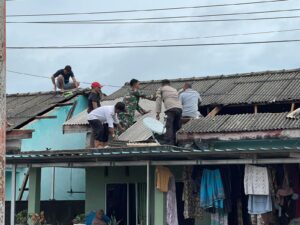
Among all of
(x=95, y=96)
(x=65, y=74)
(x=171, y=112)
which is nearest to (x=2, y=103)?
(x=171, y=112)

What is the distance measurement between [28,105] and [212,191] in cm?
886

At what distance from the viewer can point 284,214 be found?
15688 mm

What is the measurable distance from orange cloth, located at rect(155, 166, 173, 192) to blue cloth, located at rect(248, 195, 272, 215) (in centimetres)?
195

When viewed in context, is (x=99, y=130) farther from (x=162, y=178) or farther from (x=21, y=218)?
(x=21, y=218)

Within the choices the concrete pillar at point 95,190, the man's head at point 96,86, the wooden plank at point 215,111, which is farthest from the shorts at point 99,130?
the wooden plank at point 215,111

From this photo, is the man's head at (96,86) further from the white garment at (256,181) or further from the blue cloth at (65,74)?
the white garment at (256,181)

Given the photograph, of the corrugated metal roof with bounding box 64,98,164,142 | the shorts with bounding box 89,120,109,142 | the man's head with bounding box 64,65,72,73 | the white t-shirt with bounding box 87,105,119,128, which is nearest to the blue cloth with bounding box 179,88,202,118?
the corrugated metal roof with bounding box 64,98,164,142

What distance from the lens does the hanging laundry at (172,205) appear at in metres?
16.1

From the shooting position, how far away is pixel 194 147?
1722cm

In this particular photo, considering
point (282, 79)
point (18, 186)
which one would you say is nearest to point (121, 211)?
point (18, 186)

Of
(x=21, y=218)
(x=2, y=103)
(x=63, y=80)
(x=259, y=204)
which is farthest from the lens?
(x=63, y=80)

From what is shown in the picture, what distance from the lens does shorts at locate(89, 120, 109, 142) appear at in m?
17.4

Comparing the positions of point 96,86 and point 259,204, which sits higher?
point 96,86

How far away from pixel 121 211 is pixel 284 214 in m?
5.00
